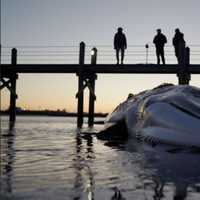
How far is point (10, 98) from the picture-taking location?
28266 millimetres

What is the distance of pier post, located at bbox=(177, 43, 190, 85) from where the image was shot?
890 inches

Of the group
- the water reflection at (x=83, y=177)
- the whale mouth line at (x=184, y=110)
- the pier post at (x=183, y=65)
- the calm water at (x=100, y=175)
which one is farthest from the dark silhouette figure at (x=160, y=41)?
the water reflection at (x=83, y=177)

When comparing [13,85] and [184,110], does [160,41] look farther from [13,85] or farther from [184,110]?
[184,110]

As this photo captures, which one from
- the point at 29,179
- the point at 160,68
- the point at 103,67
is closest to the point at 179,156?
the point at 29,179

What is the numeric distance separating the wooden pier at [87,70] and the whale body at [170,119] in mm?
10211

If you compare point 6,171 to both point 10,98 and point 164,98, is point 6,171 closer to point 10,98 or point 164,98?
point 164,98

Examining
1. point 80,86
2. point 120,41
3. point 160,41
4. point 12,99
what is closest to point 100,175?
point 160,41

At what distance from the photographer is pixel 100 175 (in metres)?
6.18

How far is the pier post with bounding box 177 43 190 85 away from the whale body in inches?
390

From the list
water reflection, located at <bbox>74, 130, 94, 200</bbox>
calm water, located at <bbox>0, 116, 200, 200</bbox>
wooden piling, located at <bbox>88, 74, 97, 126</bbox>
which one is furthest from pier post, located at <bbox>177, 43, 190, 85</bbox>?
water reflection, located at <bbox>74, 130, 94, 200</bbox>

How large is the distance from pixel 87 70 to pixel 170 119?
51.3ft

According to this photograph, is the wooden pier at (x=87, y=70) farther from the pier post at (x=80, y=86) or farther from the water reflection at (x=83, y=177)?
the water reflection at (x=83, y=177)

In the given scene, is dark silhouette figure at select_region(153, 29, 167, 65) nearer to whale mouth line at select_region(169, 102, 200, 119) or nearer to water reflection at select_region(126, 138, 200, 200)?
whale mouth line at select_region(169, 102, 200, 119)

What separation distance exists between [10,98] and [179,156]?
20601mm
